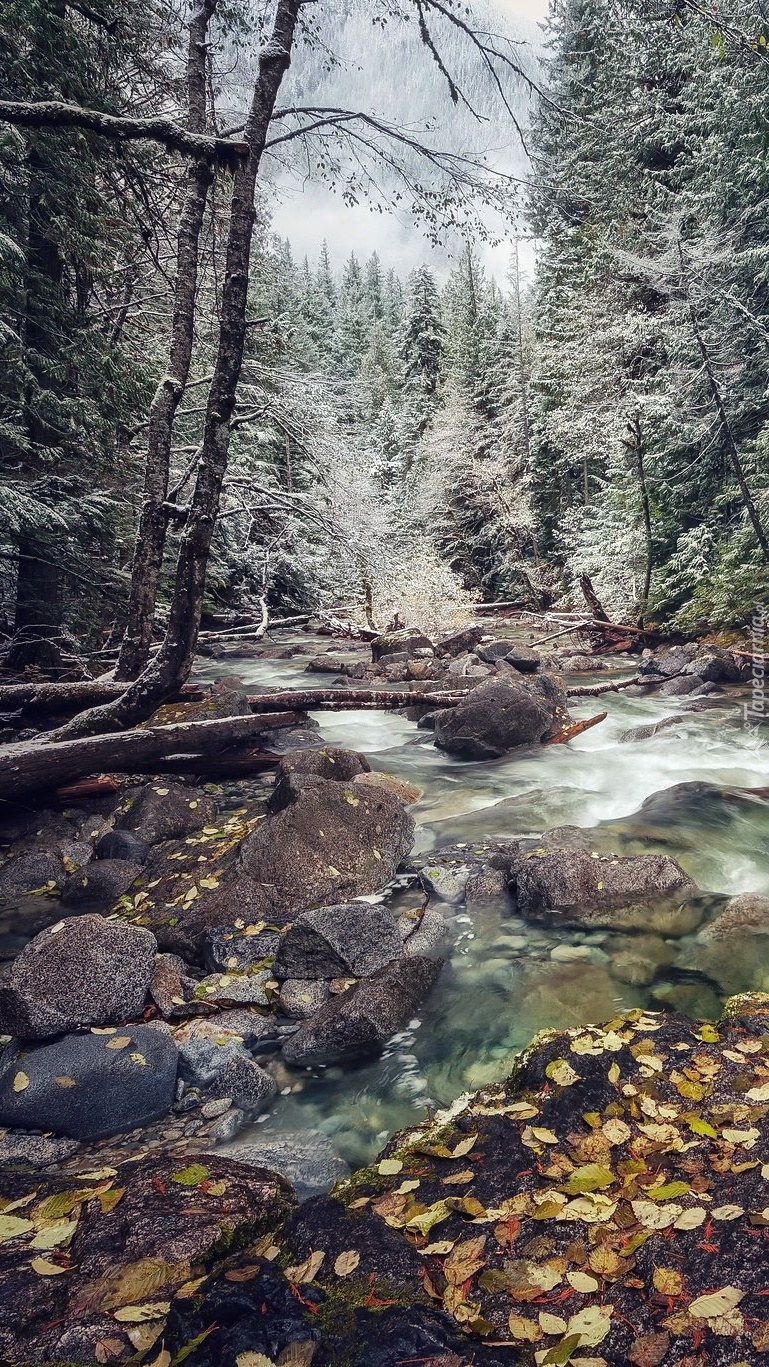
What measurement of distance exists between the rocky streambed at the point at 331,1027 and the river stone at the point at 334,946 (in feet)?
0.06

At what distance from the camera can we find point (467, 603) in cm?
2442

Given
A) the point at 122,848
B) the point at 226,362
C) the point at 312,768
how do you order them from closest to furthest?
the point at 226,362 → the point at 122,848 → the point at 312,768

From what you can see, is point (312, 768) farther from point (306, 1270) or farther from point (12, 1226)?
point (306, 1270)

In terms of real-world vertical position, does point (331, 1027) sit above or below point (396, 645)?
below

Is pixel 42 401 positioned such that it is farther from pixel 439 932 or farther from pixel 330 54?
pixel 439 932

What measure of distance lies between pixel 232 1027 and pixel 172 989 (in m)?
0.56

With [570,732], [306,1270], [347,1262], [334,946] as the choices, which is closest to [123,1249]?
[306,1270]

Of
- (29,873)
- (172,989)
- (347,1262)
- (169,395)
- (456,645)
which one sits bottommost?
(172,989)

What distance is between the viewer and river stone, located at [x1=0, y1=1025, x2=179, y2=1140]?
330 centimetres

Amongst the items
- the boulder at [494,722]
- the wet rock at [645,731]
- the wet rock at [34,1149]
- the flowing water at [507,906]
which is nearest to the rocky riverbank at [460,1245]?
the wet rock at [34,1149]

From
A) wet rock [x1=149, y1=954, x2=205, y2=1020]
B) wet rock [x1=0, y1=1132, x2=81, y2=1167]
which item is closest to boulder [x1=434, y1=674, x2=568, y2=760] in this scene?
wet rock [x1=149, y1=954, x2=205, y2=1020]

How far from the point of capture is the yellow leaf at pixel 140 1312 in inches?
76.2

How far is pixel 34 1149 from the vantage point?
3162 mm

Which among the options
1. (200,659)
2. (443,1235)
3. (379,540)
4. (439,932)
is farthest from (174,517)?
(200,659)
